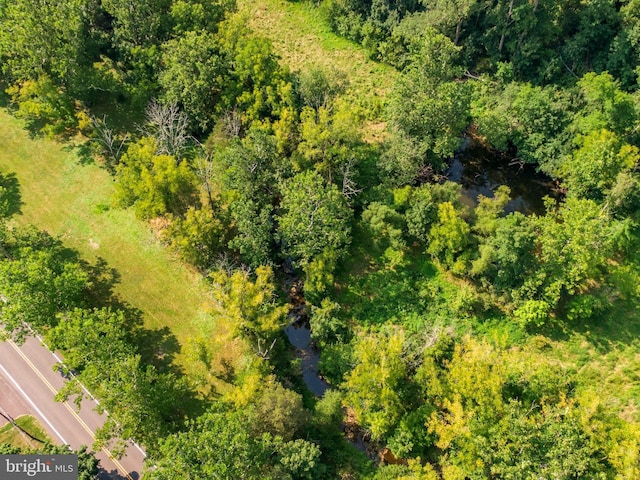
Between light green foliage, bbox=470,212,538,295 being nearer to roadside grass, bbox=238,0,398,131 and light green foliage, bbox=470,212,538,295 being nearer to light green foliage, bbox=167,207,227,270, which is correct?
roadside grass, bbox=238,0,398,131

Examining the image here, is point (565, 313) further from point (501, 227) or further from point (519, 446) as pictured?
point (519, 446)

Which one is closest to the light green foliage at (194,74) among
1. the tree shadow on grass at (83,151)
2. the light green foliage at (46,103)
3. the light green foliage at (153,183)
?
the light green foliage at (153,183)

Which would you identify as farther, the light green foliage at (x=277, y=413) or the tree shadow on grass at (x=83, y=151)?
the tree shadow on grass at (x=83, y=151)

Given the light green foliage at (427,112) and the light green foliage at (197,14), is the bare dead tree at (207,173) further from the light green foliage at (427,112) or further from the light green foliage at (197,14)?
the light green foliage at (427,112)

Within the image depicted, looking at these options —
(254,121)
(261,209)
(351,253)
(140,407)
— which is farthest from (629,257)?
(140,407)

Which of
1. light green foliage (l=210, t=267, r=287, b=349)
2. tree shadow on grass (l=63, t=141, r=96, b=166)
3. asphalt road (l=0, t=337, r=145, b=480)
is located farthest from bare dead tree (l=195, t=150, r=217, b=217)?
asphalt road (l=0, t=337, r=145, b=480)
